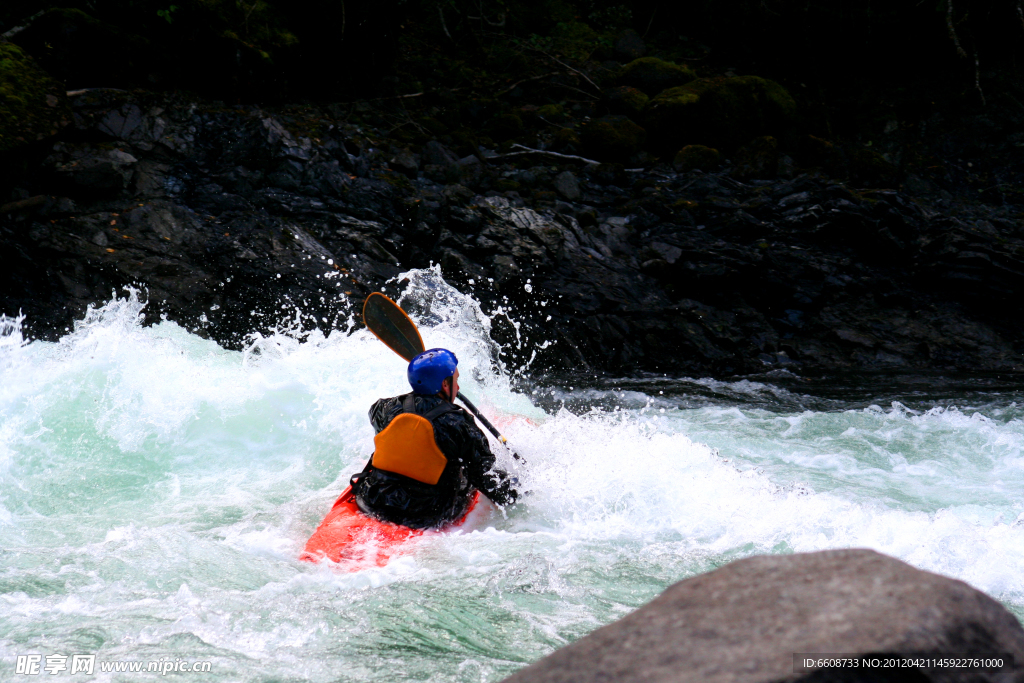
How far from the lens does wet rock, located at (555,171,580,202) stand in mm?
9883

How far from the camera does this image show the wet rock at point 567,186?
9.88m

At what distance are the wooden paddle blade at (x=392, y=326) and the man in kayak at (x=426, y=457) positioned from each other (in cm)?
101

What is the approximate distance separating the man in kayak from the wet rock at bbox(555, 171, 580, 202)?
631cm

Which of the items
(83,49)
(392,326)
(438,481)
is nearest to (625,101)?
(83,49)

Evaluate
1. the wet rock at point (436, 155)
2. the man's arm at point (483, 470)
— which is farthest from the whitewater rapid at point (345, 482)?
the wet rock at point (436, 155)

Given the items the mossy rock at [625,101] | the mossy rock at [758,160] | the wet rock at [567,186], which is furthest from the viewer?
the mossy rock at [625,101]

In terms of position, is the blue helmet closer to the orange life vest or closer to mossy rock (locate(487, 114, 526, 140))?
the orange life vest


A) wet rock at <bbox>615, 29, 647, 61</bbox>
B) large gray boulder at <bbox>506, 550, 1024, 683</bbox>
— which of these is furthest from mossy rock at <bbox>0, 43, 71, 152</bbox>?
wet rock at <bbox>615, 29, 647, 61</bbox>

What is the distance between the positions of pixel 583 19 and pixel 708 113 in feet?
14.4

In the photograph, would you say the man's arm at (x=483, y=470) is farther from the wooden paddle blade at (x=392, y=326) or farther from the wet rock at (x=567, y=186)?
the wet rock at (x=567, y=186)

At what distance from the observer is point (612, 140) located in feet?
35.7

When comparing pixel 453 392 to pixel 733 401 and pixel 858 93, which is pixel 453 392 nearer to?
pixel 733 401

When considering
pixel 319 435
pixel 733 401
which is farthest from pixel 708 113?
pixel 319 435

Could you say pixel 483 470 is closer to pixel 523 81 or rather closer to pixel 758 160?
pixel 758 160
